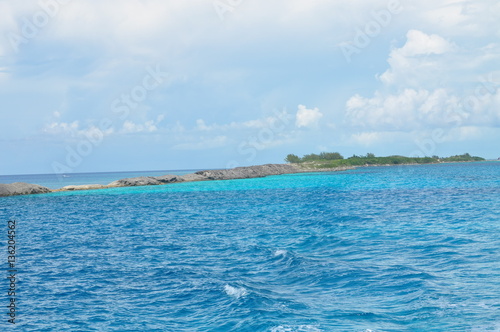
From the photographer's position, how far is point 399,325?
46.2 ft

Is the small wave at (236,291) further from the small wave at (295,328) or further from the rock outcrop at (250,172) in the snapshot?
the rock outcrop at (250,172)

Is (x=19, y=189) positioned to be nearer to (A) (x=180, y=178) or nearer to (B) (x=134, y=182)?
(B) (x=134, y=182)

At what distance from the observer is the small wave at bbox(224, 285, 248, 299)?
17.7m

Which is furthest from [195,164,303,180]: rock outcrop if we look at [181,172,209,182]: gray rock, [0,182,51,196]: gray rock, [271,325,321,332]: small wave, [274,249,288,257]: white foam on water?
[271,325,321,332]: small wave

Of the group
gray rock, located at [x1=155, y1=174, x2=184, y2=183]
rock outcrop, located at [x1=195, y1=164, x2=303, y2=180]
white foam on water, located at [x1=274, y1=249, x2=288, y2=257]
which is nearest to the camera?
white foam on water, located at [x1=274, y1=249, x2=288, y2=257]

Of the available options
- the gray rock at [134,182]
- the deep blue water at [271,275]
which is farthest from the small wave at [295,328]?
the gray rock at [134,182]

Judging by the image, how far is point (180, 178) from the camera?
12362 centimetres

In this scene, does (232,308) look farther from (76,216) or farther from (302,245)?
(76,216)

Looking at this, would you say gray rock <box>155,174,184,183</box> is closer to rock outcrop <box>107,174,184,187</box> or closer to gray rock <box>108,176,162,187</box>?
rock outcrop <box>107,174,184,187</box>

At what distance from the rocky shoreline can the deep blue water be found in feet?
191

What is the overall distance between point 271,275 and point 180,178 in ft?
343

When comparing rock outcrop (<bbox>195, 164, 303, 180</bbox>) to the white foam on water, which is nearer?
the white foam on water

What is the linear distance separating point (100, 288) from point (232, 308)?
6800mm

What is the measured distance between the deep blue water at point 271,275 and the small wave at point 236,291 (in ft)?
0.29
